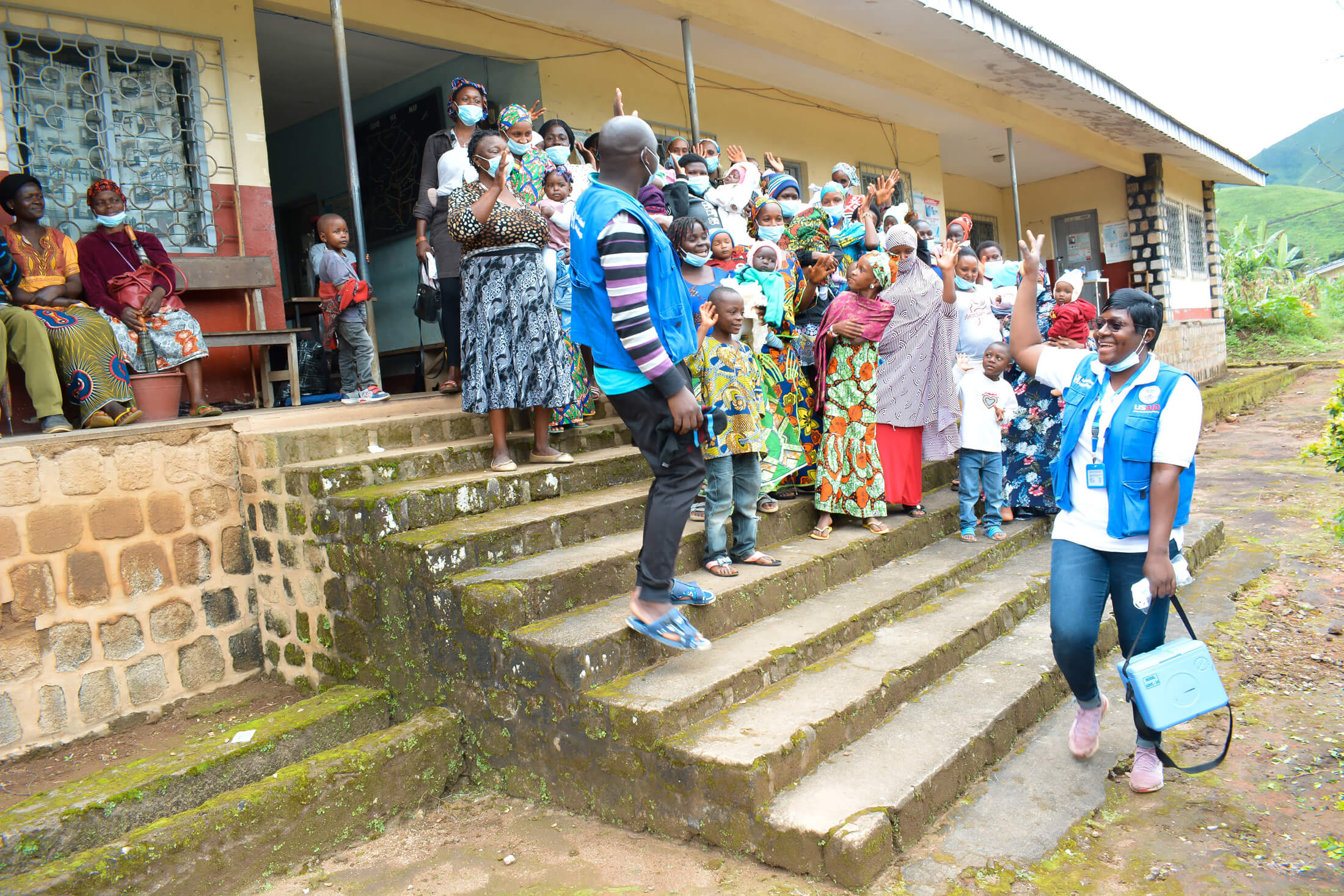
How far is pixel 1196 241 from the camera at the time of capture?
752 inches

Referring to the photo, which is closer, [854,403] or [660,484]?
[660,484]

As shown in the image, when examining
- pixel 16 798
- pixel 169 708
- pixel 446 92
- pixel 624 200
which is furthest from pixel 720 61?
pixel 16 798

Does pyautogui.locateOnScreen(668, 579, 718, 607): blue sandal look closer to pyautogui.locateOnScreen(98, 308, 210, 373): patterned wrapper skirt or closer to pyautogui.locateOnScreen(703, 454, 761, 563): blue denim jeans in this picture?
pyautogui.locateOnScreen(703, 454, 761, 563): blue denim jeans

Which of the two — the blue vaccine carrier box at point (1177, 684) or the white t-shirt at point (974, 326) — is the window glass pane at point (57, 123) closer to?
the white t-shirt at point (974, 326)

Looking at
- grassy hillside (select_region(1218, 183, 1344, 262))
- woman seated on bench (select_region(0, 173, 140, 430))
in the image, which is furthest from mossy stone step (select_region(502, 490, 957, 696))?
grassy hillside (select_region(1218, 183, 1344, 262))

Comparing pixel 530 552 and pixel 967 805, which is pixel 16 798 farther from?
pixel 967 805

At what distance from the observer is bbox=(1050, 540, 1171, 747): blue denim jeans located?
10.4 feet

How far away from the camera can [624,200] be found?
320 centimetres

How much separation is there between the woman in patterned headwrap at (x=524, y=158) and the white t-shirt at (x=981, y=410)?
2951 millimetres

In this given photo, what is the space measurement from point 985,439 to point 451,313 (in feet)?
11.2

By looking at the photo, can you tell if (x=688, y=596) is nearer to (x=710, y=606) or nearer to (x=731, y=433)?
(x=710, y=606)

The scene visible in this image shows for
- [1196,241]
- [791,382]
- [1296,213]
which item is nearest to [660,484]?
[791,382]

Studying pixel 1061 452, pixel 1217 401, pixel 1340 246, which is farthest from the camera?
pixel 1340 246

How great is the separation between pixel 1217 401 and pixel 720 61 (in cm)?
919
